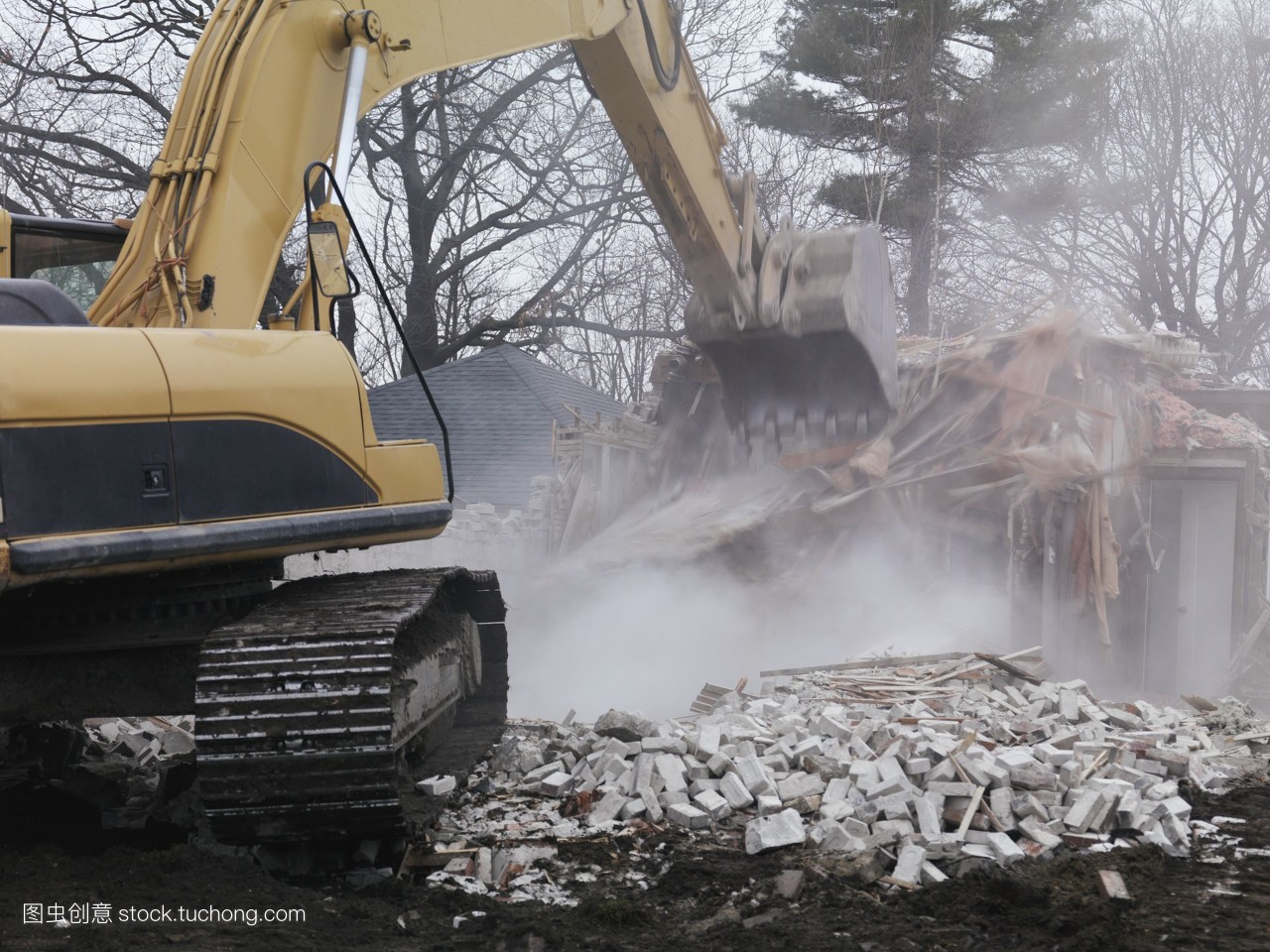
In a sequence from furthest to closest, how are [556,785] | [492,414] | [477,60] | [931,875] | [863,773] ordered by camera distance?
[492,414] < [477,60] < [556,785] < [863,773] < [931,875]

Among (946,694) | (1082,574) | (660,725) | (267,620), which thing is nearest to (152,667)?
(267,620)

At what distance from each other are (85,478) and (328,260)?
46.6 inches

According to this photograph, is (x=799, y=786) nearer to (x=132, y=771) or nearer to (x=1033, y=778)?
(x=1033, y=778)

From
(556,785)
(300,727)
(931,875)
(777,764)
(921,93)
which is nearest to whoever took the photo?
(300,727)

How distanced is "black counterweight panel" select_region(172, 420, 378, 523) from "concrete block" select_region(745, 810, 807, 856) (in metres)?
1.70

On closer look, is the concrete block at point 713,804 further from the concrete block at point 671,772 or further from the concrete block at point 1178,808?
the concrete block at point 1178,808

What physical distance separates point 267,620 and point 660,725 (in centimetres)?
200

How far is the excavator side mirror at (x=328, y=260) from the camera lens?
4141mm

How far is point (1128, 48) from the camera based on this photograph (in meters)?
22.0

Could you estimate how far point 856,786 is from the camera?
4539mm

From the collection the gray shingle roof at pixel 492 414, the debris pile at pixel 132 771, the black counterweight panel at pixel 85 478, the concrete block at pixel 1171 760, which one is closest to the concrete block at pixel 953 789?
the concrete block at pixel 1171 760

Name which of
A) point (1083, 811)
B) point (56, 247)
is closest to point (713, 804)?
point (1083, 811)

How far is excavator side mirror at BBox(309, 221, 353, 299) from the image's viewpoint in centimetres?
414

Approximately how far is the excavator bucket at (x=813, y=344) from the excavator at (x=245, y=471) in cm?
205
